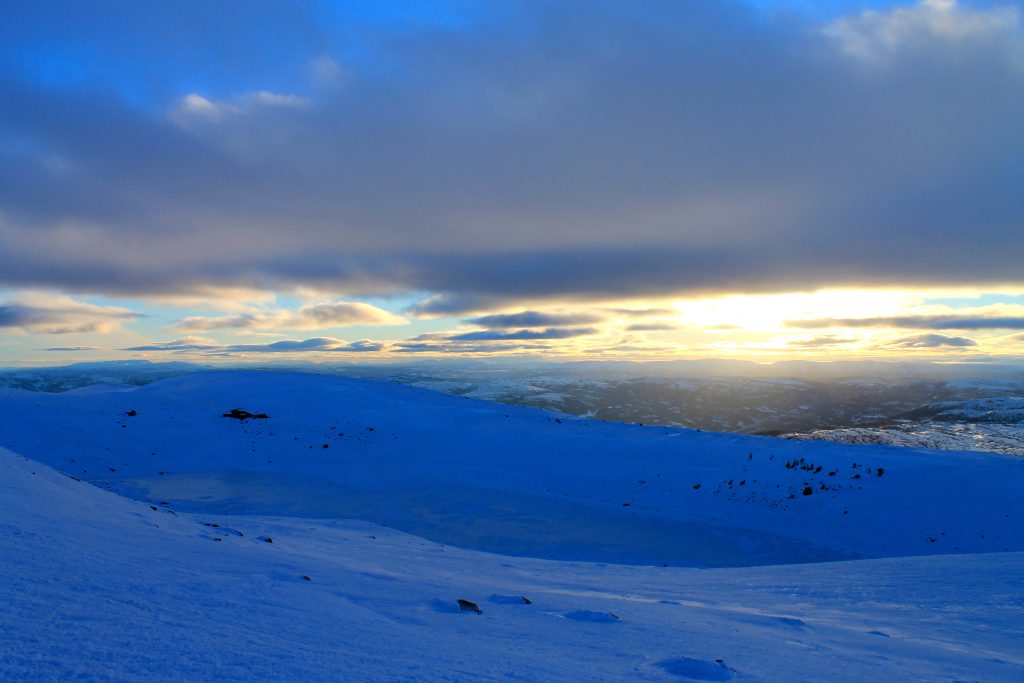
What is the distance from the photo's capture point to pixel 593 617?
5582 millimetres

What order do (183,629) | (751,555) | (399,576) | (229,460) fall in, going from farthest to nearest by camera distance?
1. (229,460)
2. (751,555)
3. (399,576)
4. (183,629)

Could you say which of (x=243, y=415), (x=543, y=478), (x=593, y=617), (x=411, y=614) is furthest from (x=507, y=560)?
(x=243, y=415)

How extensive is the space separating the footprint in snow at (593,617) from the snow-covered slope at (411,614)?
3 centimetres

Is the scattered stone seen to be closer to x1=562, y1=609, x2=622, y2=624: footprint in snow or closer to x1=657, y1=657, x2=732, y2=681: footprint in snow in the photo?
x1=562, y1=609, x2=622, y2=624: footprint in snow

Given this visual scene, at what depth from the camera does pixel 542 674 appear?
3693mm

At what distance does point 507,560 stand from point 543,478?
501 inches

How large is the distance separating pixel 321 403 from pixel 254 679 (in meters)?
33.8

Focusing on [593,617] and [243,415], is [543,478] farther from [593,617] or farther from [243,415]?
[593,617]

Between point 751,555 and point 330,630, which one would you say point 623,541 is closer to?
point 751,555

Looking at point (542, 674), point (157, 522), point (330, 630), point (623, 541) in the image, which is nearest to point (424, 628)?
point (330, 630)

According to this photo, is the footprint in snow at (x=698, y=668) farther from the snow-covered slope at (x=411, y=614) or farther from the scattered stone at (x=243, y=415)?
the scattered stone at (x=243, y=415)

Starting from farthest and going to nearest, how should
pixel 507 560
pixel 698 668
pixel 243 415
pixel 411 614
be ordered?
1. pixel 243 415
2. pixel 507 560
3. pixel 411 614
4. pixel 698 668

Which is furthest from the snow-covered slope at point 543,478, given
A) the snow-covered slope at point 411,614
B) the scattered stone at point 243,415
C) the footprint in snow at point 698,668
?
the footprint in snow at point 698,668

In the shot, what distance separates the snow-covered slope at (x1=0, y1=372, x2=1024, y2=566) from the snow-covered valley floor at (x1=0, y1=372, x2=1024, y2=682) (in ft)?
0.40
